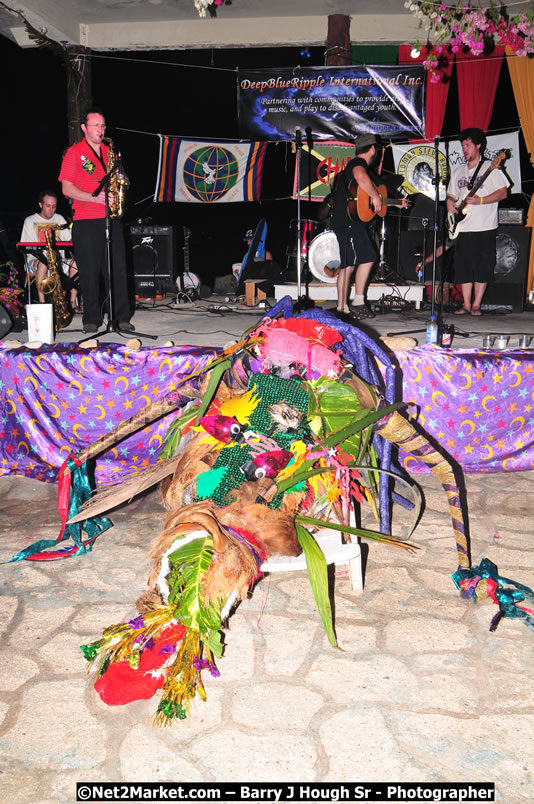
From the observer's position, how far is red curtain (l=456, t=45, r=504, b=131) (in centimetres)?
854

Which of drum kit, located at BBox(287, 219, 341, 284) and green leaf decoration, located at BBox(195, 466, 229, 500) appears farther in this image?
drum kit, located at BBox(287, 219, 341, 284)

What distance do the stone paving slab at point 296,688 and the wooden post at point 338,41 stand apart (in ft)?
22.4

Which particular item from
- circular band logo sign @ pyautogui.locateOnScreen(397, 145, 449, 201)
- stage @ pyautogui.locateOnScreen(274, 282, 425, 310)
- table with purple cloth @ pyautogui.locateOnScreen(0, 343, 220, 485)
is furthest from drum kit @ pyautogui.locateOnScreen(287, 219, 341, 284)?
table with purple cloth @ pyautogui.locateOnScreen(0, 343, 220, 485)

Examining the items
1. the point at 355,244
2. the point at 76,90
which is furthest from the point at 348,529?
the point at 76,90

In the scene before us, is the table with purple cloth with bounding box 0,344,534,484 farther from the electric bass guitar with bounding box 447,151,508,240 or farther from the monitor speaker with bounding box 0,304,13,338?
the electric bass guitar with bounding box 447,151,508,240

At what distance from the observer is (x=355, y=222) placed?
654cm

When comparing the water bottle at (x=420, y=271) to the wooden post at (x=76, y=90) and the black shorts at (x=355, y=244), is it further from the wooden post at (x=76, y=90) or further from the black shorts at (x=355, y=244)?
the wooden post at (x=76, y=90)

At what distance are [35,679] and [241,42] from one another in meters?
8.44

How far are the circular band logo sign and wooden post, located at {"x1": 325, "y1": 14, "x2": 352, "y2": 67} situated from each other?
158cm

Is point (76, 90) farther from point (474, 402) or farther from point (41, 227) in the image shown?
point (474, 402)

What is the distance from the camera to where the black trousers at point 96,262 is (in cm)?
540

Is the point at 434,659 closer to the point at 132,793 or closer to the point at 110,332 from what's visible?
the point at 132,793

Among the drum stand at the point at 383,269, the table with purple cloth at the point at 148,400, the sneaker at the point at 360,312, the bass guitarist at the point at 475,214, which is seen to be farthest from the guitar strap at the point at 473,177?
the table with purple cloth at the point at 148,400

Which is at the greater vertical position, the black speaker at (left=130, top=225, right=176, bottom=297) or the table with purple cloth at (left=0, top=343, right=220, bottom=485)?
the black speaker at (left=130, top=225, right=176, bottom=297)
